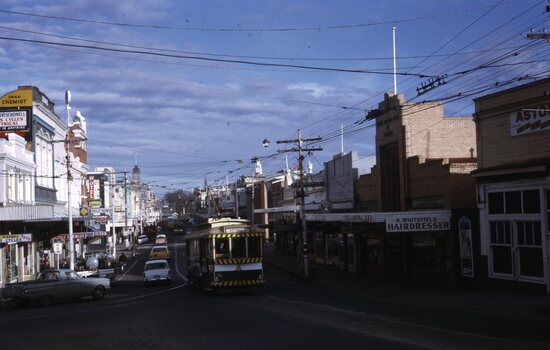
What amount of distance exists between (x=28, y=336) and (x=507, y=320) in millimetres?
12820

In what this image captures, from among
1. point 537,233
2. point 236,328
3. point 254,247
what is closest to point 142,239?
point 254,247

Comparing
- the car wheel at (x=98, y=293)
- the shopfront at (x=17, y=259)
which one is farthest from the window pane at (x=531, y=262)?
the shopfront at (x=17, y=259)

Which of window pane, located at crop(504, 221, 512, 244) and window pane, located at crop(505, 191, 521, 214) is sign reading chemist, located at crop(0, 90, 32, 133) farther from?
window pane, located at crop(504, 221, 512, 244)

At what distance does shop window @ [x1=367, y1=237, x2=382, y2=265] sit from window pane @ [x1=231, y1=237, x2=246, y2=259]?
11677 millimetres

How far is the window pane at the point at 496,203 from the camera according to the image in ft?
85.8

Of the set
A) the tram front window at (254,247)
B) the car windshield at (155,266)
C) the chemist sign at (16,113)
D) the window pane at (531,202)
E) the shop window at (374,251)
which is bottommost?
the car windshield at (155,266)

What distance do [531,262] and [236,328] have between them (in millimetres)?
12829

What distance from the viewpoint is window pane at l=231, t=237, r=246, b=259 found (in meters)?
29.0

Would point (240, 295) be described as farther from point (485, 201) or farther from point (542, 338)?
point (542, 338)

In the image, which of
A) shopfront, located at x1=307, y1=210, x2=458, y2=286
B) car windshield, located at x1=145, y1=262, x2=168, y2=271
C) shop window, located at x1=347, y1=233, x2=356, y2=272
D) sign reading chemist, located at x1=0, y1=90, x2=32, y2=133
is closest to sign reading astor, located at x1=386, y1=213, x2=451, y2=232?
shopfront, located at x1=307, y1=210, x2=458, y2=286

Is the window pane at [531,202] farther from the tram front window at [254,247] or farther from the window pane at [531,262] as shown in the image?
the tram front window at [254,247]

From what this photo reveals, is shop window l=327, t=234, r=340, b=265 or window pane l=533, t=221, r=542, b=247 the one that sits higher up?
window pane l=533, t=221, r=542, b=247

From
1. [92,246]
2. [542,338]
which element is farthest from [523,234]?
[92,246]

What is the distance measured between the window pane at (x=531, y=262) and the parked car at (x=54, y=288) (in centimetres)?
1907
